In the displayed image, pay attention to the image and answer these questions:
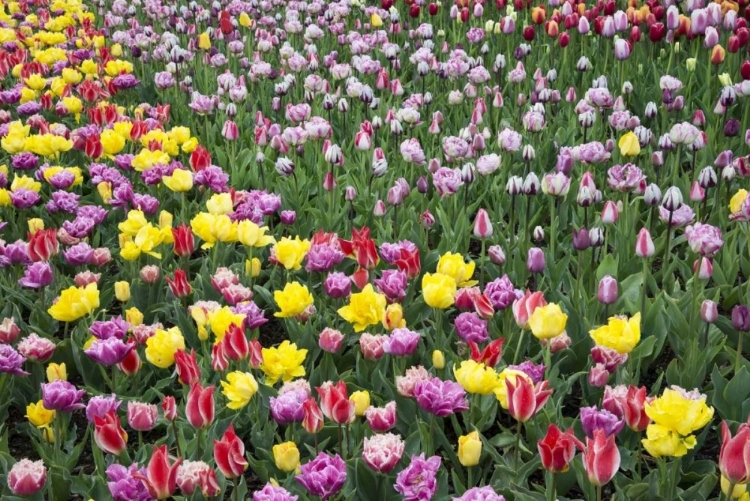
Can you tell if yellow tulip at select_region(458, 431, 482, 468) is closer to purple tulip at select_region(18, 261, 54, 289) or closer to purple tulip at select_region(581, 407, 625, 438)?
purple tulip at select_region(581, 407, 625, 438)

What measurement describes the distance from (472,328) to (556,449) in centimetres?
78

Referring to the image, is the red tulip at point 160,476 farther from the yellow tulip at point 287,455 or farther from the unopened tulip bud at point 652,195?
the unopened tulip bud at point 652,195

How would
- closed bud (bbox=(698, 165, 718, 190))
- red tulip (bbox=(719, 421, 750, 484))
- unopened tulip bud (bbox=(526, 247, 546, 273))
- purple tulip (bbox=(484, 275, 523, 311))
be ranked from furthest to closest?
closed bud (bbox=(698, 165, 718, 190))
unopened tulip bud (bbox=(526, 247, 546, 273))
purple tulip (bbox=(484, 275, 523, 311))
red tulip (bbox=(719, 421, 750, 484))

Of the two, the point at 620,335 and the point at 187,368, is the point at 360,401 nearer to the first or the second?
the point at 187,368

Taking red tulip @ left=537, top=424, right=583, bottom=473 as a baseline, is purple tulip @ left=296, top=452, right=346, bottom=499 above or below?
below

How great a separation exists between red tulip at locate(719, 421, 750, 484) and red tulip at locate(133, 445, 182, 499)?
1112 mm

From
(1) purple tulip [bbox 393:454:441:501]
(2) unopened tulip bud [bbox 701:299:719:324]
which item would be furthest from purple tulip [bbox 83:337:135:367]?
(2) unopened tulip bud [bbox 701:299:719:324]

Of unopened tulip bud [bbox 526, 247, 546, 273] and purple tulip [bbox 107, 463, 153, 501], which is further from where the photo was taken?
unopened tulip bud [bbox 526, 247, 546, 273]

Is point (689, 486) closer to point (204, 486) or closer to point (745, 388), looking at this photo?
point (745, 388)

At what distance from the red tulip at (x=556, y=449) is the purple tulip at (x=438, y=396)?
34 cm

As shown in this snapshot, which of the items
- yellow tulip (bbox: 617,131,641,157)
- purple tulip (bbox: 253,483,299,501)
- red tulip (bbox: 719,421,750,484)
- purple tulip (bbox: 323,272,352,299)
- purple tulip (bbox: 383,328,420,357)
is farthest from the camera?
yellow tulip (bbox: 617,131,641,157)

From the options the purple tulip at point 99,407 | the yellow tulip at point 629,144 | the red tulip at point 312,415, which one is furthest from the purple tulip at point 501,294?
the yellow tulip at point 629,144

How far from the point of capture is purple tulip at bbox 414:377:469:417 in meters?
2.15

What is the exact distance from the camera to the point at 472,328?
8.55 feet
